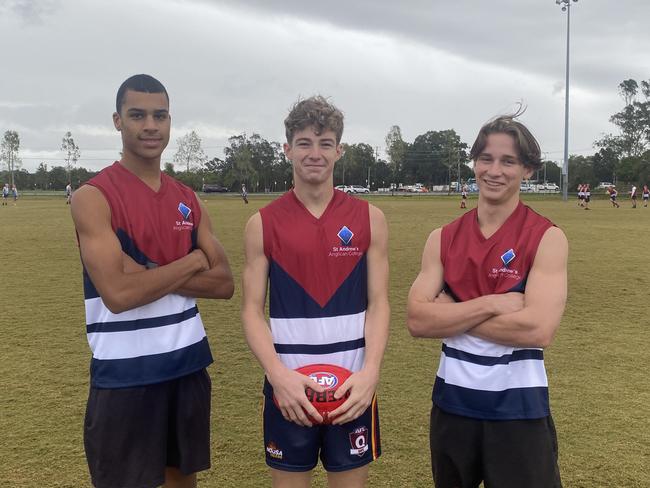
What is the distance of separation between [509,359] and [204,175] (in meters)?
98.3

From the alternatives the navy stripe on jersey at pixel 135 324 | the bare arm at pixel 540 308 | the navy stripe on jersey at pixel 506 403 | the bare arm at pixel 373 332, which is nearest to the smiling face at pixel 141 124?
the navy stripe on jersey at pixel 135 324

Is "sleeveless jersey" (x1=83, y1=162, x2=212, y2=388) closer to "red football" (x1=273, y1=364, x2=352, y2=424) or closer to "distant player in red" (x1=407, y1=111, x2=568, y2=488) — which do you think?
"red football" (x1=273, y1=364, x2=352, y2=424)

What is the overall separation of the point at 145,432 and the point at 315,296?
A: 115cm

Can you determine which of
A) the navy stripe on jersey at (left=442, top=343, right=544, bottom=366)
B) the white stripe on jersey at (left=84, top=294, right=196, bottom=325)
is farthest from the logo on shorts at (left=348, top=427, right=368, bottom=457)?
the white stripe on jersey at (left=84, top=294, right=196, bottom=325)

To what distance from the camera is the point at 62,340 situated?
22.9 ft

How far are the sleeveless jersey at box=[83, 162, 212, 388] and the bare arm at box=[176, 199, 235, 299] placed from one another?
0.10m

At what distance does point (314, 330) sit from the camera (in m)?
2.82

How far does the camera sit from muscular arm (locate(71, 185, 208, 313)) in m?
2.75

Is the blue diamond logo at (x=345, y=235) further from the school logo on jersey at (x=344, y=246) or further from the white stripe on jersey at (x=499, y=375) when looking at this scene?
the white stripe on jersey at (x=499, y=375)

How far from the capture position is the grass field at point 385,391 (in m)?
3.97

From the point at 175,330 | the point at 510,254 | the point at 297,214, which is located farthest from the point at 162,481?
the point at 510,254

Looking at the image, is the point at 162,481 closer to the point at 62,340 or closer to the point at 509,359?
the point at 509,359

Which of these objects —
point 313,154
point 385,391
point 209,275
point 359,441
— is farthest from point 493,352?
point 385,391

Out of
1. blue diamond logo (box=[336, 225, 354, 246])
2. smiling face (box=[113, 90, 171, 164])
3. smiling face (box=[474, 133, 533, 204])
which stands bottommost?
blue diamond logo (box=[336, 225, 354, 246])
